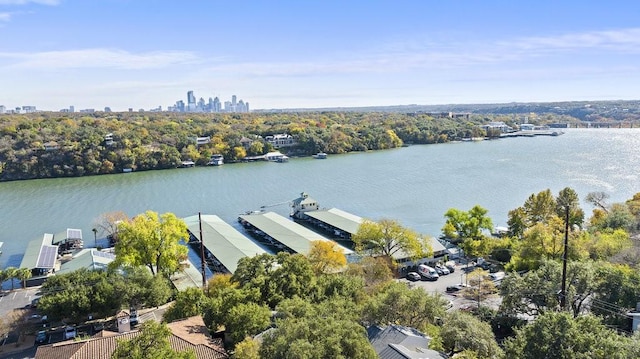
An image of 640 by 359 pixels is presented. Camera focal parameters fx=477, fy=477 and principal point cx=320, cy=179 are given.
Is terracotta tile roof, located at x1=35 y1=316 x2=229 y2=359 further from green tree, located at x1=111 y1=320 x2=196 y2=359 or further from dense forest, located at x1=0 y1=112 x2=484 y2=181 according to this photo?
dense forest, located at x1=0 y1=112 x2=484 y2=181

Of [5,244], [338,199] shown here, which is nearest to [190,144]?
[338,199]

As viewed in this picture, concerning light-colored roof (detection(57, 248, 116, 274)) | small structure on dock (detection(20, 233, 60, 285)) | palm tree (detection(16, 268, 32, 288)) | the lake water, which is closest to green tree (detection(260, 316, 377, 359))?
light-colored roof (detection(57, 248, 116, 274))

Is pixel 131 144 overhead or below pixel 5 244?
overhead

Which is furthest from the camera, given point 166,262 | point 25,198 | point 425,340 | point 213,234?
point 25,198

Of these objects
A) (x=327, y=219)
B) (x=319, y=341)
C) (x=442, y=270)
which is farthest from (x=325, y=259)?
(x=327, y=219)

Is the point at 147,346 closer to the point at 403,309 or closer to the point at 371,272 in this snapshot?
the point at 403,309

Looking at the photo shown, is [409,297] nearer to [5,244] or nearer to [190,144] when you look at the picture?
[5,244]
